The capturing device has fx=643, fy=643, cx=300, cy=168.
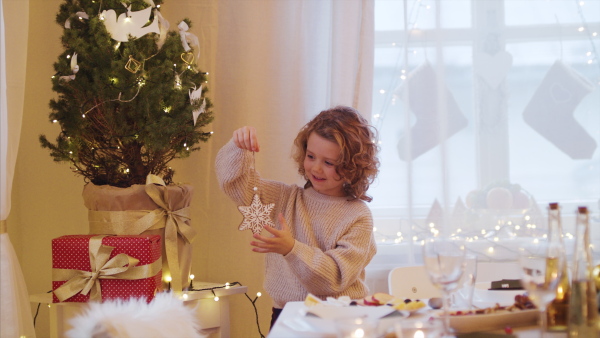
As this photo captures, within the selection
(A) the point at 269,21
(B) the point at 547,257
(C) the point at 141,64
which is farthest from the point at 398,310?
(A) the point at 269,21

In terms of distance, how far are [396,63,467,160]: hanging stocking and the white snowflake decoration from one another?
0.95 metres

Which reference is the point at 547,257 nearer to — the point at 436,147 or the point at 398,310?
the point at 398,310

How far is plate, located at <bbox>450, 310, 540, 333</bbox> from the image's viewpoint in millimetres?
1289

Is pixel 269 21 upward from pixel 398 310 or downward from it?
upward

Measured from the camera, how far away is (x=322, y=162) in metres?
2.07

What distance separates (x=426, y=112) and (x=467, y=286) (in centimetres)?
146

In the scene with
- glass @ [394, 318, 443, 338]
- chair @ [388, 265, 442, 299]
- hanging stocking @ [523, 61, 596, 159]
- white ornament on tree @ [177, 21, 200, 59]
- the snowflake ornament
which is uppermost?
white ornament on tree @ [177, 21, 200, 59]

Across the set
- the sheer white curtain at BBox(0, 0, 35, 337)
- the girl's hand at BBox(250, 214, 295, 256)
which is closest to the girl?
the girl's hand at BBox(250, 214, 295, 256)

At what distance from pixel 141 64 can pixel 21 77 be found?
0.46 meters

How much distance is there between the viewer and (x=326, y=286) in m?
1.91

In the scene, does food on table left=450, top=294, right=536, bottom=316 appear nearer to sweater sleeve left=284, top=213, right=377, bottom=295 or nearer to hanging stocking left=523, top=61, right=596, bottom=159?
sweater sleeve left=284, top=213, right=377, bottom=295

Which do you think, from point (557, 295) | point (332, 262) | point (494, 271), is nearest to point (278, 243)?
point (332, 262)

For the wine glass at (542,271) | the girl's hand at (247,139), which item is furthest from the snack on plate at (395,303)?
the girl's hand at (247,139)

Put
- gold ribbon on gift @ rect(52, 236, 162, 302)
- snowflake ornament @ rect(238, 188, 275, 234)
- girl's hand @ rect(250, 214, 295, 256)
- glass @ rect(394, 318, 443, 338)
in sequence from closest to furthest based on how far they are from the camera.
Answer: glass @ rect(394, 318, 443, 338)
girl's hand @ rect(250, 214, 295, 256)
snowflake ornament @ rect(238, 188, 275, 234)
gold ribbon on gift @ rect(52, 236, 162, 302)
